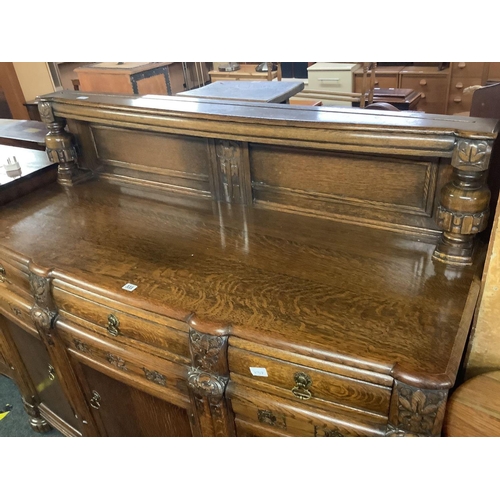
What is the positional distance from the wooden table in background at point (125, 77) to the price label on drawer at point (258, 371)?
1.97m

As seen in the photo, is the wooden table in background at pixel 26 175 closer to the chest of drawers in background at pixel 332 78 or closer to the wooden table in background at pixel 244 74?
the chest of drawers in background at pixel 332 78

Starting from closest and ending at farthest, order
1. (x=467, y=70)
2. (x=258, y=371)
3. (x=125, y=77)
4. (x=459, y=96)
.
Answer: (x=258, y=371), (x=125, y=77), (x=467, y=70), (x=459, y=96)

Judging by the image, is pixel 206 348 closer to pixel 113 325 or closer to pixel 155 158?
pixel 113 325

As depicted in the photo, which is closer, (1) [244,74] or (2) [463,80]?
(1) [244,74]

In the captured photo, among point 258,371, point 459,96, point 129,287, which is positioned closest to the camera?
point 258,371

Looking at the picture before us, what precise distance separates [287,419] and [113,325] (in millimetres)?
444

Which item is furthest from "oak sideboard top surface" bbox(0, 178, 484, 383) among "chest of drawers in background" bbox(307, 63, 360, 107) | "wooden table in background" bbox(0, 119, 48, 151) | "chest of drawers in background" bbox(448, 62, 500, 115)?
"chest of drawers in background" bbox(448, 62, 500, 115)

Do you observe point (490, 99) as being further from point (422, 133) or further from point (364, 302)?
point (364, 302)

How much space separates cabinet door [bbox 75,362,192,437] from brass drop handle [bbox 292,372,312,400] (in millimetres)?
359

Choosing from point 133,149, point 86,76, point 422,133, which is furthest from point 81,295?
point 86,76

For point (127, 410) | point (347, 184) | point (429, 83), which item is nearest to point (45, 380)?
point (127, 410)

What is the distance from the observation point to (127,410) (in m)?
1.29

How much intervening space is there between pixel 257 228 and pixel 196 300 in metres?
0.33

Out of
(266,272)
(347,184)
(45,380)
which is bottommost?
(45,380)
